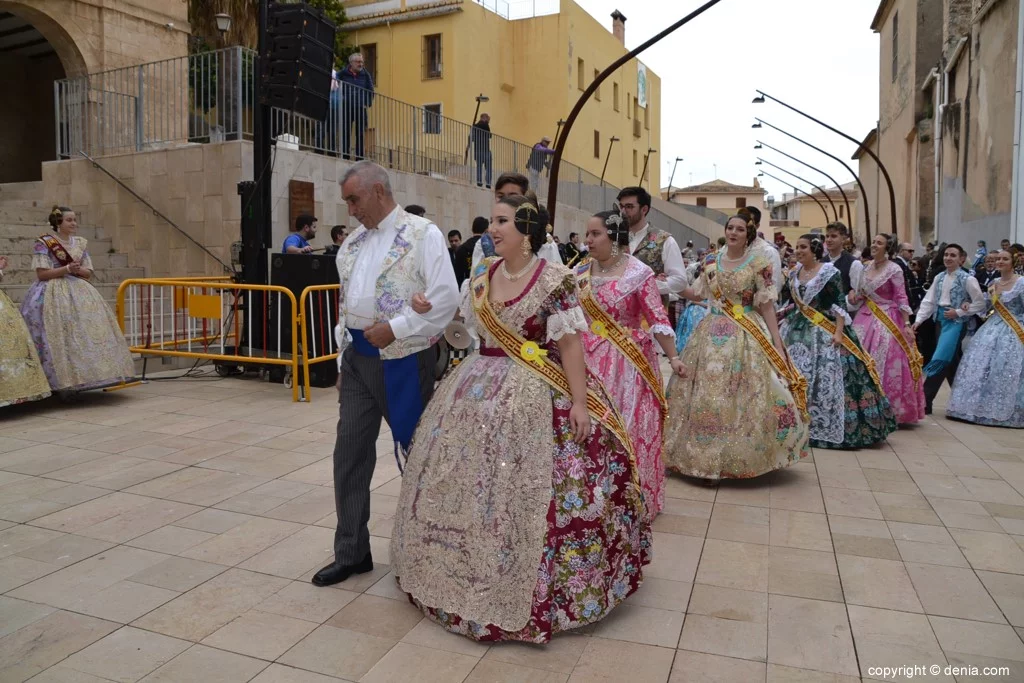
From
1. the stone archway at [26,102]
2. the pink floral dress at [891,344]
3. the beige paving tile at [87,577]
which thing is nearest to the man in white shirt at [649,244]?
the pink floral dress at [891,344]

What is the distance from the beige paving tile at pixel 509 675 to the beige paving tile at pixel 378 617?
1.40 feet

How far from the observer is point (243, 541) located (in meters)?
4.46

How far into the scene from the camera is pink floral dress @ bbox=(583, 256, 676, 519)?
5.08m

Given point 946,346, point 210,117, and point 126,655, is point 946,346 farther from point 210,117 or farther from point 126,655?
point 210,117

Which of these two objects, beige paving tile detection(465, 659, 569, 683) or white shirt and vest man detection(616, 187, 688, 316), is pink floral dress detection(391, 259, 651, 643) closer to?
beige paving tile detection(465, 659, 569, 683)

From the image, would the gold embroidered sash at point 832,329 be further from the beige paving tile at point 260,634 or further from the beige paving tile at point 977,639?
the beige paving tile at point 260,634

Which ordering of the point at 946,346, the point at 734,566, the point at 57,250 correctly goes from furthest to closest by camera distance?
the point at 946,346
the point at 57,250
the point at 734,566

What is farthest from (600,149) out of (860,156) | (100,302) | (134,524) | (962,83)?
(134,524)

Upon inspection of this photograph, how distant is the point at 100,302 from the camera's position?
8062mm

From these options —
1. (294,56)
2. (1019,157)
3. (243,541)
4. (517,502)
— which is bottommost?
(243,541)

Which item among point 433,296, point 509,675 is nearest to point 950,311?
point 433,296

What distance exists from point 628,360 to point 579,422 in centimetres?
179

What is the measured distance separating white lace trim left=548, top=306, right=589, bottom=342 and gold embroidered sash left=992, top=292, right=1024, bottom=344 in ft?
22.4

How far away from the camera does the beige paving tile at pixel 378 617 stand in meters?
3.46
